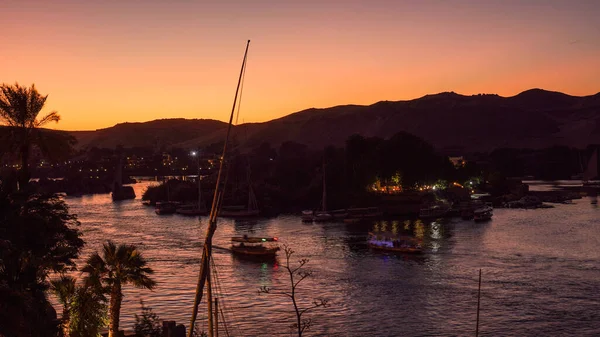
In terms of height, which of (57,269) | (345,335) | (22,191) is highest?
(22,191)

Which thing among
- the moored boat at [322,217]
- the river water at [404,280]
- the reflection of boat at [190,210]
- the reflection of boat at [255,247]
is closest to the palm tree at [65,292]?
the river water at [404,280]

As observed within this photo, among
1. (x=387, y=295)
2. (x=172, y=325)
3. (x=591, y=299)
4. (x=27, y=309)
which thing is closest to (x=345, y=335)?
(x=387, y=295)

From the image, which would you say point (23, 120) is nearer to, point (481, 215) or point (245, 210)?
point (481, 215)

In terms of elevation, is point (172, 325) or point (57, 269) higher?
point (57, 269)

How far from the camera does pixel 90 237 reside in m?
88.9

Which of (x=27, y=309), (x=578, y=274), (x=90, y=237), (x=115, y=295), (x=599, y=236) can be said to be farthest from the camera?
(x=90, y=237)

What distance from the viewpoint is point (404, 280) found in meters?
57.9

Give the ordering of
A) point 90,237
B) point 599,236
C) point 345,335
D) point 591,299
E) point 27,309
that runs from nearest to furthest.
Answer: point 27,309, point 345,335, point 591,299, point 599,236, point 90,237

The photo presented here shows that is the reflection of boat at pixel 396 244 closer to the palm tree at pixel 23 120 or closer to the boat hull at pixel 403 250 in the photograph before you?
the boat hull at pixel 403 250

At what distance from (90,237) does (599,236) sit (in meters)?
67.4

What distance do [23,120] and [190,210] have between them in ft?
315

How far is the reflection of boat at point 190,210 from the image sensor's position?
12594 cm

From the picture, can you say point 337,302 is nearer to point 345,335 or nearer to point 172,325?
point 345,335

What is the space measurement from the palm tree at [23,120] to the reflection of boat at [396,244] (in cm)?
4743
